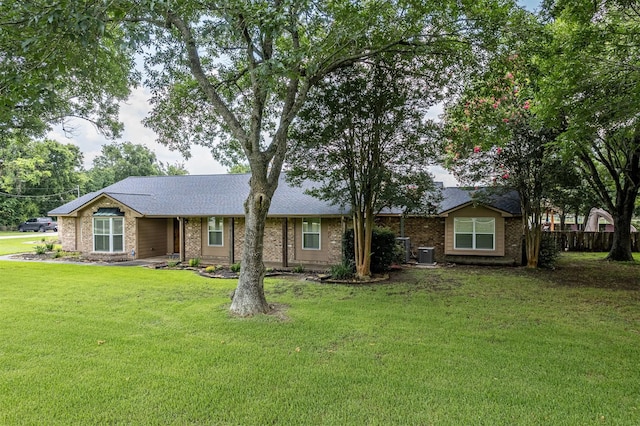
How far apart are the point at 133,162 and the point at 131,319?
46232mm

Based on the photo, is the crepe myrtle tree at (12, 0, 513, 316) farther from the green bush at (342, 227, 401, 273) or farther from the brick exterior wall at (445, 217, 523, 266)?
the brick exterior wall at (445, 217, 523, 266)

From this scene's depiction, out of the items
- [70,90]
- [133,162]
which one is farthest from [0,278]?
[133,162]

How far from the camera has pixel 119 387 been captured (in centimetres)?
406

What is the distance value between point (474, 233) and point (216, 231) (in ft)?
36.9

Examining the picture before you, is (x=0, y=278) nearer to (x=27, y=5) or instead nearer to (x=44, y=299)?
(x=44, y=299)

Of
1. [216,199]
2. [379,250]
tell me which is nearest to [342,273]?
[379,250]

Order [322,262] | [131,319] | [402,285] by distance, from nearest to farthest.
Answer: [131,319] → [402,285] → [322,262]

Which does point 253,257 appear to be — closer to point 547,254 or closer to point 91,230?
point 547,254

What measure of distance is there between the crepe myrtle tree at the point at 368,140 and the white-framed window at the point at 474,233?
15.0ft

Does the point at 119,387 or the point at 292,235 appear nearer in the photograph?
the point at 119,387

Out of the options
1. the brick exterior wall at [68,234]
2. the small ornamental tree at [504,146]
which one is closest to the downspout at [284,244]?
the small ornamental tree at [504,146]

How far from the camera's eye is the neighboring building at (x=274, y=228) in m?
15.0

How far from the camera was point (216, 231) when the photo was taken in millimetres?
16500

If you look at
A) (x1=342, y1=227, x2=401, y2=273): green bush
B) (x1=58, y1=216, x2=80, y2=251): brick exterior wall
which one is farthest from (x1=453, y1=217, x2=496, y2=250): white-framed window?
(x1=58, y1=216, x2=80, y2=251): brick exterior wall
